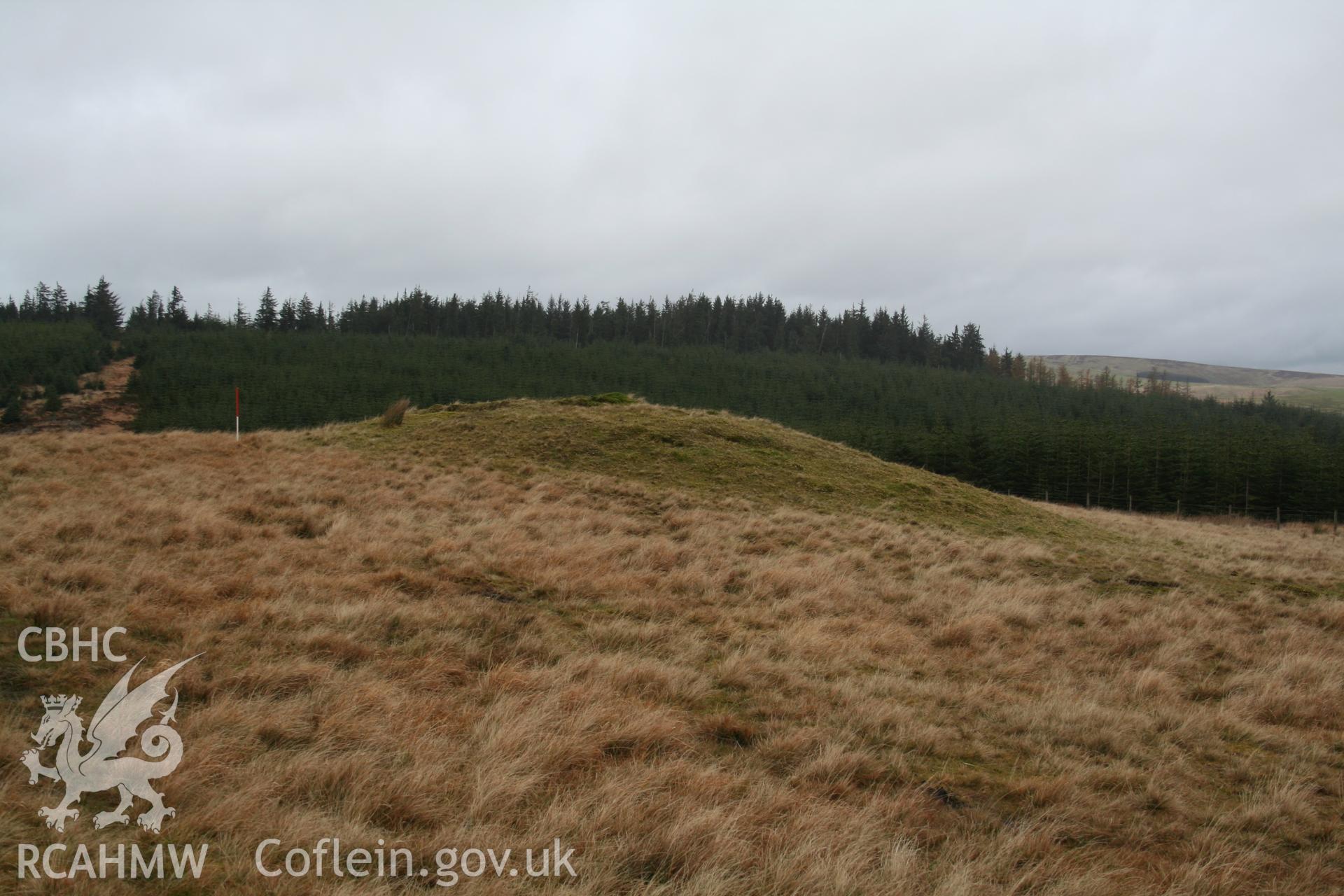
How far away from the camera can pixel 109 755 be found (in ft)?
12.6

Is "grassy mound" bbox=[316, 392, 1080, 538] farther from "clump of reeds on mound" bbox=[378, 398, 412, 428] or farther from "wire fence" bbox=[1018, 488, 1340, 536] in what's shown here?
"wire fence" bbox=[1018, 488, 1340, 536]

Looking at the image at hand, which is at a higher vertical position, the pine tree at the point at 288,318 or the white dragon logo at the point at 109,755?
the pine tree at the point at 288,318

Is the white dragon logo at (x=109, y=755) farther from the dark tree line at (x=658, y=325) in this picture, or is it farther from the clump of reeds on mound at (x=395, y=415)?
the dark tree line at (x=658, y=325)

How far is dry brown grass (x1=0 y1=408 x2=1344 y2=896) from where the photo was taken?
3.69m

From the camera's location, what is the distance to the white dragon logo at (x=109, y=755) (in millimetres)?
3420

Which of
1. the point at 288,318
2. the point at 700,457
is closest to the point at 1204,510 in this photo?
the point at 700,457

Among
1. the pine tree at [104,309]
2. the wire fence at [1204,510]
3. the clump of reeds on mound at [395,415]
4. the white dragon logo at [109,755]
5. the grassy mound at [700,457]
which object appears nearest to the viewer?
→ the white dragon logo at [109,755]

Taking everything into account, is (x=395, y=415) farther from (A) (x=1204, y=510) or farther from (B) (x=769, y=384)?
(B) (x=769, y=384)

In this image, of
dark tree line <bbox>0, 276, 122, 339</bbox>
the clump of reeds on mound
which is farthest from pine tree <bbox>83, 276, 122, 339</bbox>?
the clump of reeds on mound

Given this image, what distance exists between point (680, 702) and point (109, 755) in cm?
387

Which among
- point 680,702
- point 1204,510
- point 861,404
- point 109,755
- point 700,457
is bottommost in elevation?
point 1204,510

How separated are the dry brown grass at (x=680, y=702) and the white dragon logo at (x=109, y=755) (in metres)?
0.09

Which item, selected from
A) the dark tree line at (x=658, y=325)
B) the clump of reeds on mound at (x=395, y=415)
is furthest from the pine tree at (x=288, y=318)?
the clump of reeds on mound at (x=395, y=415)

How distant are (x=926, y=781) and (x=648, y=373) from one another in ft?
348
